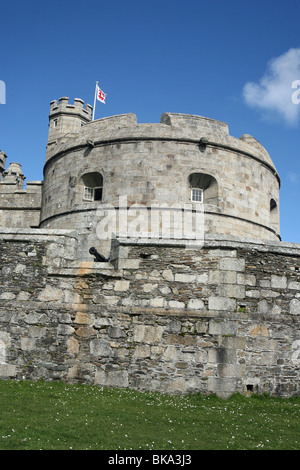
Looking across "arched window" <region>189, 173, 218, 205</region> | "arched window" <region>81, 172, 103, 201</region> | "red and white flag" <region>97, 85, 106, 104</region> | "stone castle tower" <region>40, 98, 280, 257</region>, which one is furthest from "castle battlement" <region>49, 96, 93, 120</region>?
"arched window" <region>189, 173, 218, 205</region>

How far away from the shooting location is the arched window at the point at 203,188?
18344 millimetres

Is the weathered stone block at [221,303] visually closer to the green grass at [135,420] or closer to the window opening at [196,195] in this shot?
the green grass at [135,420]

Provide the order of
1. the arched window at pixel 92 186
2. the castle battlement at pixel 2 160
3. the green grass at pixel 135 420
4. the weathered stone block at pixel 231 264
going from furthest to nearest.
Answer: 1. the castle battlement at pixel 2 160
2. the arched window at pixel 92 186
3. the weathered stone block at pixel 231 264
4. the green grass at pixel 135 420

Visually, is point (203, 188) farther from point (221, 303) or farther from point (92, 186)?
point (221, 303)

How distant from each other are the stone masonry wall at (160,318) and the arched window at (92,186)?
9.51m

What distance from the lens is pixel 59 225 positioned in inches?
760

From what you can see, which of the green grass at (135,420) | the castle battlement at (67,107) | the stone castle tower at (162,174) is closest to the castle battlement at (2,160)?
the castle battlement at (67,107)

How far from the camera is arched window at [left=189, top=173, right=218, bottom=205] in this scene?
18344 millimetres

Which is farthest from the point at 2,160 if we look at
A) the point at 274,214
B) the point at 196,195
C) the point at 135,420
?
the point at 135,420

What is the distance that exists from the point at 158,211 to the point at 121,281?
847cm

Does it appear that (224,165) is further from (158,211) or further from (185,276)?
(185,276)

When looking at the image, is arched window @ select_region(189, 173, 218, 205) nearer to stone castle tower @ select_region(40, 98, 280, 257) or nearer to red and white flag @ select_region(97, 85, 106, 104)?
stone castle tower @ select_region(40, 98, 280, 257)

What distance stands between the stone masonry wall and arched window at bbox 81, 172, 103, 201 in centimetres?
951
